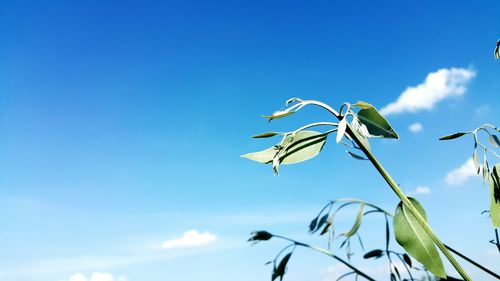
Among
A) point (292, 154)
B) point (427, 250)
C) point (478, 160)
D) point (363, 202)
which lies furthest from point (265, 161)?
point (478, 160)

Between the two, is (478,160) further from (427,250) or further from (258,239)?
(258,239)

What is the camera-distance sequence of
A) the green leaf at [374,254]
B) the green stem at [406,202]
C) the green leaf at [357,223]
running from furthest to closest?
the green leaf at [374,254]
the green leaf at [357,223]
the green stem at [406,202]

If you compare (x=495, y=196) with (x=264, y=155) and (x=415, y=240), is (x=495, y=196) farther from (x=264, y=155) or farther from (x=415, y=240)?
(x=264, y=155)

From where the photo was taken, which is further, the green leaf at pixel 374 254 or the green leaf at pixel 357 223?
the green leaf at pixel 374 254

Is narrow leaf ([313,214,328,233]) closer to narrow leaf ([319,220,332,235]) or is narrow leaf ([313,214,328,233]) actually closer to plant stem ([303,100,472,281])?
narrow leaf ([319,220,332,235])

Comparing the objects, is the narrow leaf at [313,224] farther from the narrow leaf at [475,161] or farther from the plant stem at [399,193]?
the narrow leaf at [475,161]

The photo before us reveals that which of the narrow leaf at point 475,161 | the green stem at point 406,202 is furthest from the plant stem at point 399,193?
the narrow leaf at point 475,161
